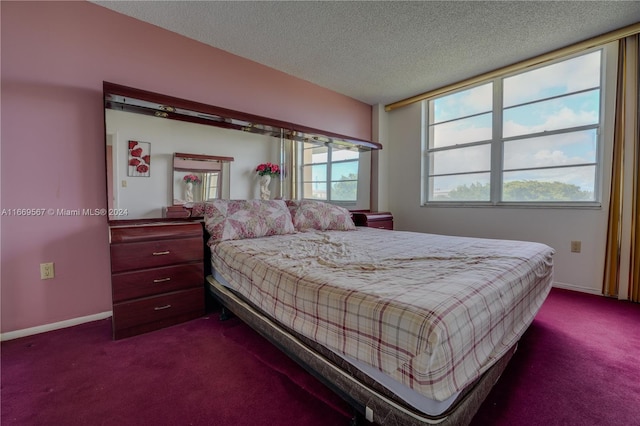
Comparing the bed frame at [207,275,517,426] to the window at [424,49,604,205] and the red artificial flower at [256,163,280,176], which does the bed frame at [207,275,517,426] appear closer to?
the red artificial flower at [256,163,280,176]

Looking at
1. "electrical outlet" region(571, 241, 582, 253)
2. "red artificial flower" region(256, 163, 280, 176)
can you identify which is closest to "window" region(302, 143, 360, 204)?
"red artificial flower" region(256, 163, 280, 176)

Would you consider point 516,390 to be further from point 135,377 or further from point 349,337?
point 135,377

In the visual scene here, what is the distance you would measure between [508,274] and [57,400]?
7.18ft

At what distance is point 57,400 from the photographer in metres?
1.31

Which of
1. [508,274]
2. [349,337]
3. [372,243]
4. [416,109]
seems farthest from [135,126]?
[416,109]

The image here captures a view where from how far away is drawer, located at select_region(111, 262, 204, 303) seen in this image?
1861 millimetres

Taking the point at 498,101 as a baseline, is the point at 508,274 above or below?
below

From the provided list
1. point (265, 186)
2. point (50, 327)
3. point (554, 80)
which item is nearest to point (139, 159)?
point (265, 186)

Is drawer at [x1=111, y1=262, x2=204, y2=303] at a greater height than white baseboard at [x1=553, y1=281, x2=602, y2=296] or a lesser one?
greater

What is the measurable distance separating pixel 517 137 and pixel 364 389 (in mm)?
3342

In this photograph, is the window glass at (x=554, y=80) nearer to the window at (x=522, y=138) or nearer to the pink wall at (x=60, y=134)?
the window at (x=522, y=138)

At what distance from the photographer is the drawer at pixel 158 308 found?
6.13ft

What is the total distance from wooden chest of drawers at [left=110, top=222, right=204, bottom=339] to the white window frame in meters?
3.16

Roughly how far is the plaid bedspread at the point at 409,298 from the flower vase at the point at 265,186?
1153 mm
